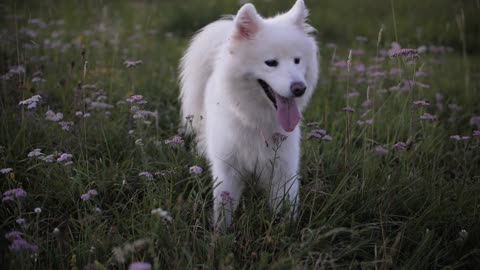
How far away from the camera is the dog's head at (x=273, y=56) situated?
2.34 meters

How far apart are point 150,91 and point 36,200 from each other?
195cm

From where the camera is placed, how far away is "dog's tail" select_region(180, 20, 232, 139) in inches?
Answer: 117

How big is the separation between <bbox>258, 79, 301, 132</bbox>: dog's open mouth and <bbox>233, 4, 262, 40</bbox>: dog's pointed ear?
0.88ft

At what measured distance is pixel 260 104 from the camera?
8.30ft

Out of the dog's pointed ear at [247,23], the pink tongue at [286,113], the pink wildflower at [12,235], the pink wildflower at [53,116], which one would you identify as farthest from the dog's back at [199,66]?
the pink wildflower at [12,235]

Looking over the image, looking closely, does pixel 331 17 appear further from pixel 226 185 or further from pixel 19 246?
pixel 19 246

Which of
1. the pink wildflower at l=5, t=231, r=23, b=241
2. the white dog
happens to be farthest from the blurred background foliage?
the pink wildflower at l=5, t=231, r=23, b=241

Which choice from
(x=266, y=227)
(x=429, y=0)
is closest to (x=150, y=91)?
(x=266, y=227)

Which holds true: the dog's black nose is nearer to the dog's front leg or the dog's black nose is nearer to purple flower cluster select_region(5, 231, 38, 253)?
the dog's front leg

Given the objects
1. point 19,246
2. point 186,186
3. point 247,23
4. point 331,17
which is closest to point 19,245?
point 19,246

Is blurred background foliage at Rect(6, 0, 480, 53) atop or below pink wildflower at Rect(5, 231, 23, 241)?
atop

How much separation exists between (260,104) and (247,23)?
46 centimetres

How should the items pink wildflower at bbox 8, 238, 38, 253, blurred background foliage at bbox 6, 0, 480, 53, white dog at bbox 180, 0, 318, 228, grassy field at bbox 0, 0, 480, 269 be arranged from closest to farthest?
pink wildflower at bbox 8, 238, 38, 253, grassy field at bbox 0, 0, 480, 269, white dog at bbox 180, 0, 318, 228, blurred background foliage at bbox 6, 0, 480, 53

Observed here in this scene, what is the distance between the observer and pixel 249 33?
244 centimetres
